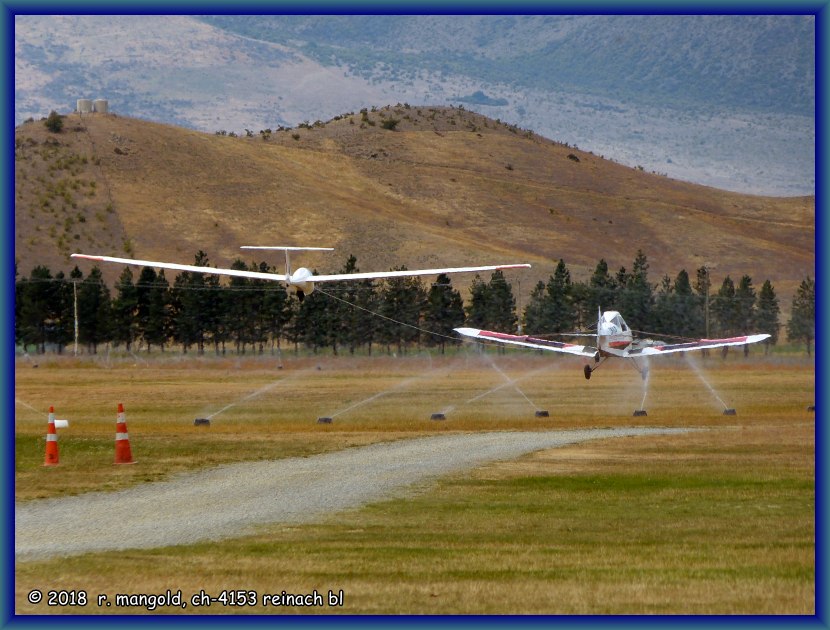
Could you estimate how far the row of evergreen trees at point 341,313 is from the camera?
107 m

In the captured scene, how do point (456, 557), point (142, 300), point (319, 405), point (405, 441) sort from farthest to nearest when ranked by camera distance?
1. point (142, 300)
2. point (319, 405)
3. point (405, 441)
4. point (456, 557)

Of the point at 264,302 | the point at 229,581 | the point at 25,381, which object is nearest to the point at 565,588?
the point at 229,581

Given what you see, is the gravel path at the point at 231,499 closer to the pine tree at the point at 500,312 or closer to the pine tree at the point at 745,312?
the pine tree at the point at 500,312

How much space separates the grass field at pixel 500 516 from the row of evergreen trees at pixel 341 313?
147ft

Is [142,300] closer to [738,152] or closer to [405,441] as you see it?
[738,152]

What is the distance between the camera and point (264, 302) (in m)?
114

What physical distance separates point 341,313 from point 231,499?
83.0 metres

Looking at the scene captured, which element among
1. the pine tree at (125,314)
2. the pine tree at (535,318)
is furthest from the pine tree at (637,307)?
the pine tree at (125,314)

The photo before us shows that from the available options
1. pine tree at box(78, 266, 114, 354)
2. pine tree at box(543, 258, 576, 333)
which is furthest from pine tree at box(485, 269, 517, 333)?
pine tree at box(78, 266, 114, 354)

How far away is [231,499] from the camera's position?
2617 cm

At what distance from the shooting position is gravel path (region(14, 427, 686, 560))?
21.5 m

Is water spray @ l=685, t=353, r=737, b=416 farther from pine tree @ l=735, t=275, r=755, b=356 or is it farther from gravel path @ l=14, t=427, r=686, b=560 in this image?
gravel path @ l=14, t=427, r=686, b=560

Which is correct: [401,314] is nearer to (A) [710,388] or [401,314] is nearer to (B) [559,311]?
(B) [559,311]

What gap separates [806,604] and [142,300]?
110 meters
